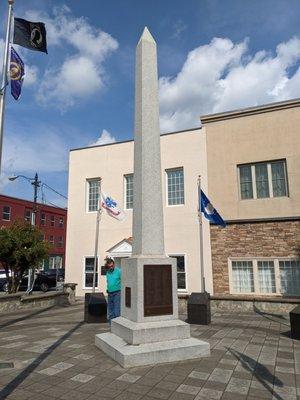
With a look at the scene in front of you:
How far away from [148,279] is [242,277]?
36.2ft

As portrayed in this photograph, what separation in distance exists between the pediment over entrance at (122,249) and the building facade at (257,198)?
4.69 meters

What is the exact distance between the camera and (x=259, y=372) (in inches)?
241

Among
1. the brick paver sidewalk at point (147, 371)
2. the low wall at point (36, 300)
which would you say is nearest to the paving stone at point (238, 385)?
the brick paver sidewalk at point (147, 371)

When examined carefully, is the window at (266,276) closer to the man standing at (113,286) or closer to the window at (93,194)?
the man standing at (113,286)

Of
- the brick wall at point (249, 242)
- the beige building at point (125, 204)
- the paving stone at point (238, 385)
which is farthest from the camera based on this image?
the beige building at point (125, 204)

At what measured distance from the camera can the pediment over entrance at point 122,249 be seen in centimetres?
1986

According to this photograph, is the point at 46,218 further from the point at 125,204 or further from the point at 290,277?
the point at 290,277

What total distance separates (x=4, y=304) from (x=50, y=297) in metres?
2.88

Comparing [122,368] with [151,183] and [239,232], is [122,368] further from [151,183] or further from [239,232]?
[239,232]

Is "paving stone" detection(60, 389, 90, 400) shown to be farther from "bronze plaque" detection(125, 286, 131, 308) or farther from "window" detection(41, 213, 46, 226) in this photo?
"window" detection(41, 213, 46, 226)

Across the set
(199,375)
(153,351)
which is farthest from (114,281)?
(199,375)

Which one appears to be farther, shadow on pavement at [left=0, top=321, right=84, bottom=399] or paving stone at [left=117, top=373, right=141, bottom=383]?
paving stone at [left=117, top=373, right=141, bottom=383]

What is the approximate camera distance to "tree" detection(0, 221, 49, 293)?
1698cm

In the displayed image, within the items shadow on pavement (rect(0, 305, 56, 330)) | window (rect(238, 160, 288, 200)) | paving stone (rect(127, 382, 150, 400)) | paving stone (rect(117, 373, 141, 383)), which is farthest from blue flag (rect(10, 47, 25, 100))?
window (rect(238, 160, 288, 200))
